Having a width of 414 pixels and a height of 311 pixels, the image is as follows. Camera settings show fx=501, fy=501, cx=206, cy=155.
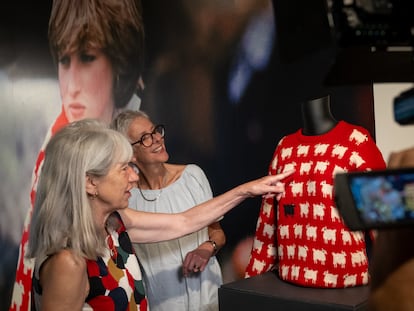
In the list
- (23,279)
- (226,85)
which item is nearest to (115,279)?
(23,279)

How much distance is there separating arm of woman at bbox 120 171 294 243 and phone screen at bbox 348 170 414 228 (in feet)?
3.93

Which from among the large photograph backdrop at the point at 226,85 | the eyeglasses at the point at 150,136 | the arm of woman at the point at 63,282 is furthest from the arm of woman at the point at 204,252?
the arm of woman at the point at 63,282

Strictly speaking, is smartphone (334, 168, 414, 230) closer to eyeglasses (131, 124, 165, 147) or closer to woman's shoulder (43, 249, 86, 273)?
woman's shoulder (43, 249, 86, 273)

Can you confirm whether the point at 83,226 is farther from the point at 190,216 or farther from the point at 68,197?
the point at 190,216

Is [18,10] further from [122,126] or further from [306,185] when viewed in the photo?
[306,185]

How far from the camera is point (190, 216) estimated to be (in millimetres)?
1961

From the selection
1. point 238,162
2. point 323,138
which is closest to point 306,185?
point 323,138

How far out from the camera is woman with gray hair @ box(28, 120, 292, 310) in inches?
53.3

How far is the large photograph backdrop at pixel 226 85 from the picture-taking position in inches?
98.9

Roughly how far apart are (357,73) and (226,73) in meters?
0.71

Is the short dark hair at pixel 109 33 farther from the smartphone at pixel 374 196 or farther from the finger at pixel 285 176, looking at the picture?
the smartphone at pixel 374 196

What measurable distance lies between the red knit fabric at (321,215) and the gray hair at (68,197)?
729mm

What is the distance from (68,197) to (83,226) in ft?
0.31

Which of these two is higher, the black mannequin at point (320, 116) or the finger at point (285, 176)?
the black mannequin at point (320, 116)
